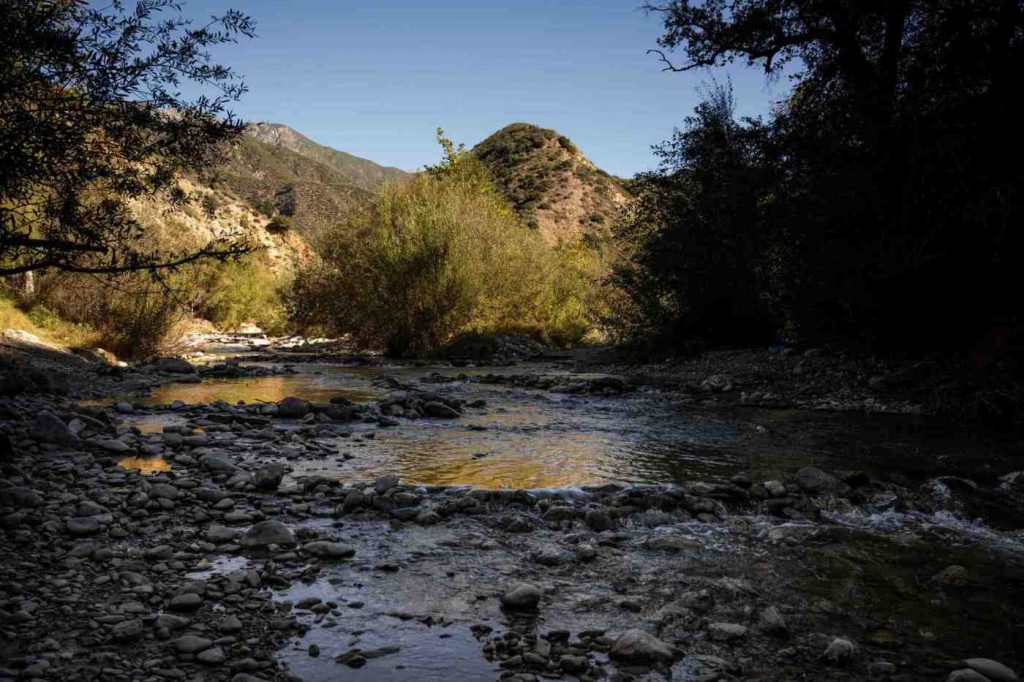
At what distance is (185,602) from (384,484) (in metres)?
2.79

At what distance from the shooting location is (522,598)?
161 inches

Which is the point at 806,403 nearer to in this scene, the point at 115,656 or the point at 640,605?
the point at 640,605

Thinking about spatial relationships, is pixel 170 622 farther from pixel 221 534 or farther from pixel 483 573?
pixel 483 573

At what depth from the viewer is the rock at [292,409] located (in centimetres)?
1106

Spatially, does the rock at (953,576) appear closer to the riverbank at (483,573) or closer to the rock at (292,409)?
the riverbank at (483,573)

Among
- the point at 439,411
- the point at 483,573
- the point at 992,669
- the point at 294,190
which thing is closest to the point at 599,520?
the point at 483,573

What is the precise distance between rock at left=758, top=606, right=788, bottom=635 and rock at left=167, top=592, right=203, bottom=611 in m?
3.07

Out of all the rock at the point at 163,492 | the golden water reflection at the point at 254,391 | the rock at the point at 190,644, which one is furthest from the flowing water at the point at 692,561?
the golden water reflection at the point at 254,391

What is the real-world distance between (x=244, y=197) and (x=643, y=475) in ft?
269

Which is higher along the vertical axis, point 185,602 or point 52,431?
point 52,431

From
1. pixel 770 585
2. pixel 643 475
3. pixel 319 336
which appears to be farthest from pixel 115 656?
pixel 319 336

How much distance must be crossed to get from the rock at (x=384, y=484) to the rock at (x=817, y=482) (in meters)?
3.98

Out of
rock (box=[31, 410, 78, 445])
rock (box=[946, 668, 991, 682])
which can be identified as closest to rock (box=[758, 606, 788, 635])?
rock (box=[946, 668, 991, 682])

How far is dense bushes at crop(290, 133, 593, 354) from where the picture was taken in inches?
1003
